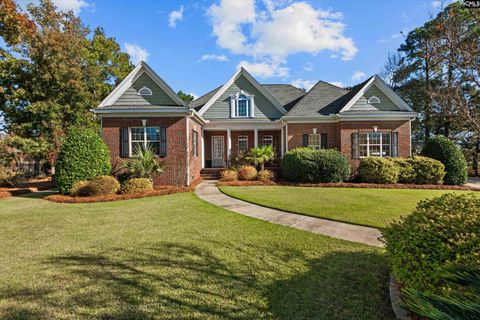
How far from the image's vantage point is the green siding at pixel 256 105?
1745 centimetres

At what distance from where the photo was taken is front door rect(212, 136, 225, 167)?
18906 millimetres

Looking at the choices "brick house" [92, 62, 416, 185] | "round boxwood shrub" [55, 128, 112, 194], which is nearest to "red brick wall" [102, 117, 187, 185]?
"brick house" [92, 62, 416, 185]

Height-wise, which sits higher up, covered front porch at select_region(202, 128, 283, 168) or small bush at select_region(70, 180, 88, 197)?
covered front porch at select_region(202, 128, 283, 168)

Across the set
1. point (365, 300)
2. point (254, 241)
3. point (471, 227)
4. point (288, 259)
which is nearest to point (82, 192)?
point (254, 241)

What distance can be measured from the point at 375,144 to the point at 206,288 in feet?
50.3

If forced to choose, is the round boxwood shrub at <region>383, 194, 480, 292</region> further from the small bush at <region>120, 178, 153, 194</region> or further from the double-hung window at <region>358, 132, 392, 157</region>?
the double-hung window at <region>358, 132, 392, 157</region>

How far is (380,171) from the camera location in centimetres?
1303

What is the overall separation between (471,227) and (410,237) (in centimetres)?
60

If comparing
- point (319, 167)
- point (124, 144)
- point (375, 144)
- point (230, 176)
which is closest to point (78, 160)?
point (124, 144)

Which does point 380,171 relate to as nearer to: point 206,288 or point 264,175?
point 264,175

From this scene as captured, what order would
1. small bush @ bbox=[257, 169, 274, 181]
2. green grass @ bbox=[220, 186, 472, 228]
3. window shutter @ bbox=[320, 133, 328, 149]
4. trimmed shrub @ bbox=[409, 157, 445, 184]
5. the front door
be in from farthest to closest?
the front door < window shutter @ bbox=[320, 133, 328, 149] < small bush @ bbox=[257, 169, 274, 181] < trimmed shrub @ bbox=[409, 157, 445, 184] < green grass @ bbox=[220, 186, 472, 228]

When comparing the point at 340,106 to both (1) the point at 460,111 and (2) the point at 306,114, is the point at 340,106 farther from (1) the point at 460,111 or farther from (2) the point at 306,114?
(1) the point at 460,111

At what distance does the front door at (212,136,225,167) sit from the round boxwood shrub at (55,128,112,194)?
8737 millimetres

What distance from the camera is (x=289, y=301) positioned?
2908 millimetres
